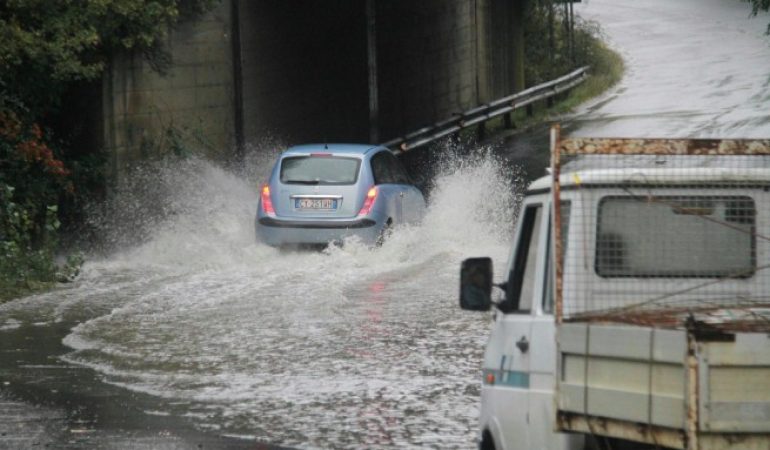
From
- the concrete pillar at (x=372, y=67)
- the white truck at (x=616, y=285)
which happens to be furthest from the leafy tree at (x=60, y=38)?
the white truck at (x=616, y=285)

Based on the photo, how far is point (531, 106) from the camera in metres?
36.3

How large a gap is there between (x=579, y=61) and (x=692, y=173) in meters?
37.2

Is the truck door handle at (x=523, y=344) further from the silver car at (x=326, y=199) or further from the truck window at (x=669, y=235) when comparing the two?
the silver car at (x=326, y=199)

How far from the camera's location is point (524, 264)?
23.5 feet

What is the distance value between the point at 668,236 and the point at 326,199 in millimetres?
13587

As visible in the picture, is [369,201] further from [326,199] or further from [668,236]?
[668,236]

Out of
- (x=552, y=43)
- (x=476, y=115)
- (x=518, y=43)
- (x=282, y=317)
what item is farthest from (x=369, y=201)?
(x=552, y=43)

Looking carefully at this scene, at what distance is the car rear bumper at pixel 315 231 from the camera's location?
19719mm

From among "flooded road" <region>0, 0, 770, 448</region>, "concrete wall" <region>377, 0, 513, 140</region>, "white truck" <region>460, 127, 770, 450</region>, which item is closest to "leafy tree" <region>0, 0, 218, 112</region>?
"flooded road" <region>0, 0, 770, 448</region>

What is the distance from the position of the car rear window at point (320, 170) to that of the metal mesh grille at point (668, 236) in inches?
536

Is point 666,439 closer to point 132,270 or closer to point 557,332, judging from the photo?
point 557,332

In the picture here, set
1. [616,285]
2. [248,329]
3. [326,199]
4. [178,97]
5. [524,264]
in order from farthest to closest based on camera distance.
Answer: [178,97]
[326,199]
[248,329]
[524,264]
[616,285]

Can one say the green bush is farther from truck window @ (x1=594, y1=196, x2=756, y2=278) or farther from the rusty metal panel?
the rusty metal panel

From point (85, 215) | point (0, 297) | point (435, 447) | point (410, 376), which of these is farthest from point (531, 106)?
point (435, 447)
